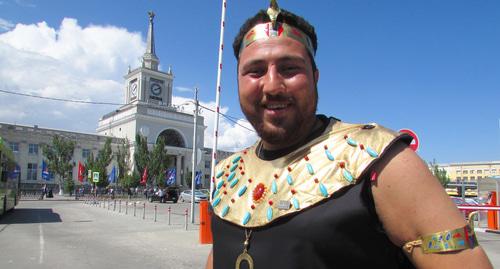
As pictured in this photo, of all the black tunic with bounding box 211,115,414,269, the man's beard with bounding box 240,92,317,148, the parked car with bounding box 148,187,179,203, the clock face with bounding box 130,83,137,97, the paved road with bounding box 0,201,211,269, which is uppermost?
the clock face with bounding box 130,83,137,97

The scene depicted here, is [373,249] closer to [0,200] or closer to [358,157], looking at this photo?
[358,157]

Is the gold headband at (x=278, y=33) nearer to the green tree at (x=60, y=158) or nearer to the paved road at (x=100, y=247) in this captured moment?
the paved road at (x=100, y=247)

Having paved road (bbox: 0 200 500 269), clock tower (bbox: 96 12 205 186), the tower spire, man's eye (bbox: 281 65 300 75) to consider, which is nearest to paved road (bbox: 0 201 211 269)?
paved road (bbox: 0 200 500 269)

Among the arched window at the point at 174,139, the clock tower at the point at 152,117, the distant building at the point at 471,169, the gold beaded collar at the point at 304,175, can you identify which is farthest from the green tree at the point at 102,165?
the distant building at the point at 471,169

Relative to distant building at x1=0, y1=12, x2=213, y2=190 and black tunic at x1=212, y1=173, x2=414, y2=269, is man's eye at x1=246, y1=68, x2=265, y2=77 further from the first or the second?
distant building at x1=0, y1=12, x2=213, y2=190

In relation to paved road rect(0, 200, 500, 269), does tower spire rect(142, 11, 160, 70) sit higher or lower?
higher

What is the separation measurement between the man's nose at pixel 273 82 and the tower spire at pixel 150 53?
3314 inches

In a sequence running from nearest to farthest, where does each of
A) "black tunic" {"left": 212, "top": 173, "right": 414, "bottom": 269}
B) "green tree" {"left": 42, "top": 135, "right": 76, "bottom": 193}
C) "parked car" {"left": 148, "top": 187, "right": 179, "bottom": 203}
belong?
1. "black tunic" {"left": 212, "top": 173, "right": 414, "bottom": 269}
2. "parked car" {"left": 148, "top": 187, "right": 179, "bottom": 203}
3. "green tree" {"left": 42, "top": 135, "right": 76, "bottom": 193}

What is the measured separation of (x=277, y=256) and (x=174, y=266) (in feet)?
24.9

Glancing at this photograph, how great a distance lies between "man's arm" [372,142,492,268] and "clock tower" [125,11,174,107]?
79.9m

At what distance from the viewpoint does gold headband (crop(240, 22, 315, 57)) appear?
5.27ft

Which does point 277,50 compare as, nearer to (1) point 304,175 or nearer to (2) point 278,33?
(2) point 278,33

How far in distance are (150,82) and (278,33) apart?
8157cm

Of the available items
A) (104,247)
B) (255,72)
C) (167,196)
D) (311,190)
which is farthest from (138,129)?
(311,190)
